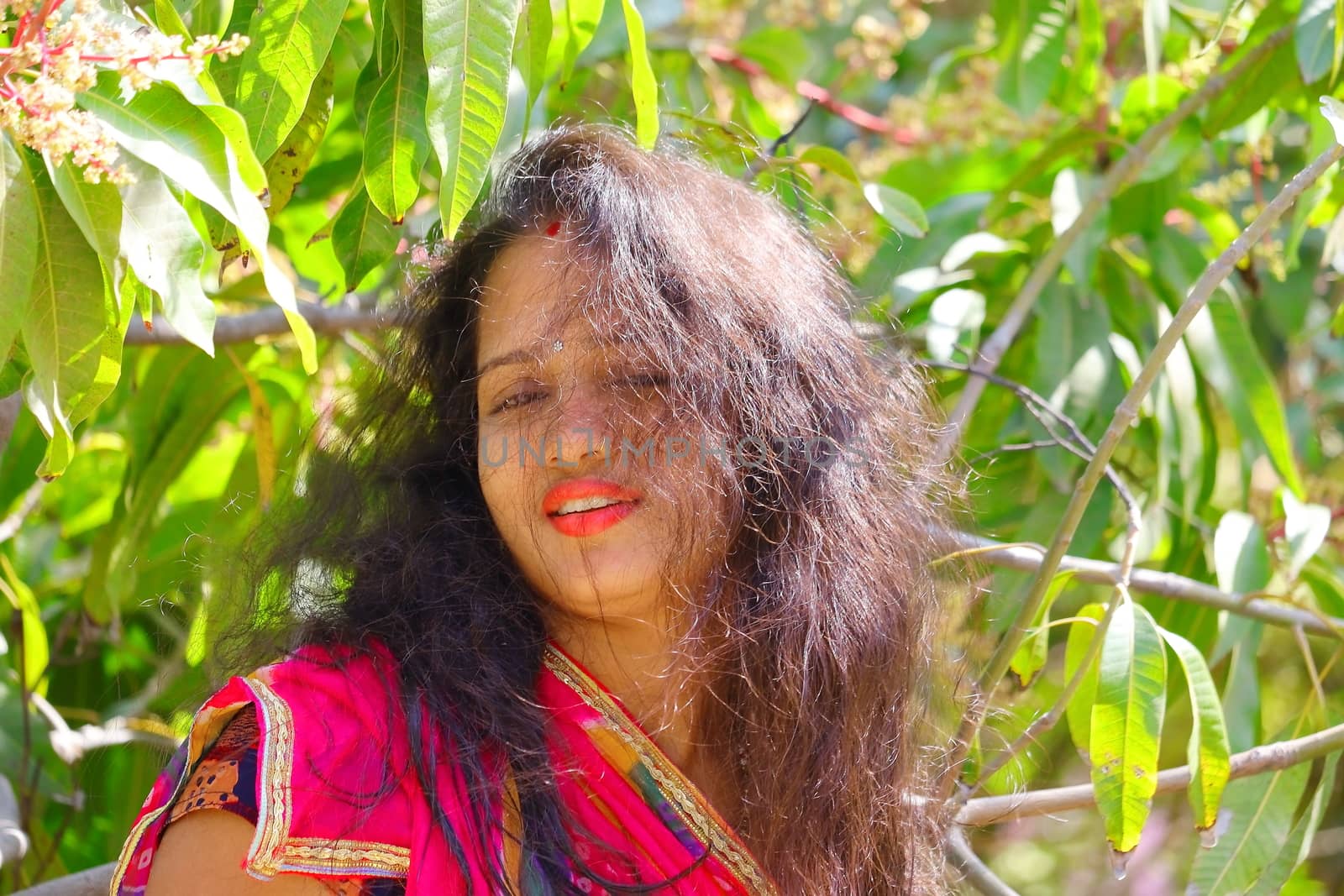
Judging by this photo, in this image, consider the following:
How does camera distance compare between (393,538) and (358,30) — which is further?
(358,30)

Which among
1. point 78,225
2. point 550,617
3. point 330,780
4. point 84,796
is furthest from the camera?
point 84,796

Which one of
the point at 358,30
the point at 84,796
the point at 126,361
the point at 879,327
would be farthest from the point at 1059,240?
the point at 84,796

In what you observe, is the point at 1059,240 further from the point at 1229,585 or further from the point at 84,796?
the point at 84,796

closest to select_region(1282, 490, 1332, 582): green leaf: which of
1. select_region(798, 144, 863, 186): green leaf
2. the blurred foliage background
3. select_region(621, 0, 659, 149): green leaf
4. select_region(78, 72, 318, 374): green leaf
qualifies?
the blurred foliage background

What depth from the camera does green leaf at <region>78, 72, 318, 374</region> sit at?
722mm

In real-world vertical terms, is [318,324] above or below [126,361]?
above

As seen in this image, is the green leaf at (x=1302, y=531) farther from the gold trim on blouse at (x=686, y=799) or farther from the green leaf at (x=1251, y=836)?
the gold trim on blouse at (x=686, y=799)

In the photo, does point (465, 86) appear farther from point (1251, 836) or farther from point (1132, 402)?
point (1251, 836)

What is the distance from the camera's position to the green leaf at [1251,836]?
1154mm

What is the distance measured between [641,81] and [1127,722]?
628mm

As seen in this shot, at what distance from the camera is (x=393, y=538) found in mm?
1060

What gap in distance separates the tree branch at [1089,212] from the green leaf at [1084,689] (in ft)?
0.94

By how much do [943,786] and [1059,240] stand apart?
0.68 metres

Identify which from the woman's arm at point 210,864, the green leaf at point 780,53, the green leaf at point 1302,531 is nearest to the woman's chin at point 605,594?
the woman's arm at point 210,864
